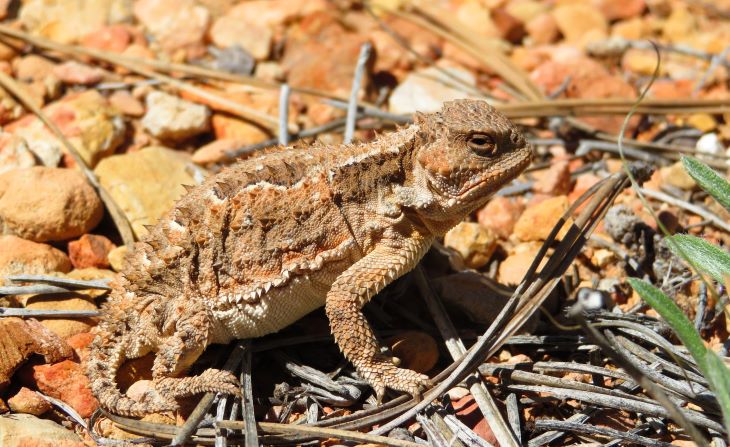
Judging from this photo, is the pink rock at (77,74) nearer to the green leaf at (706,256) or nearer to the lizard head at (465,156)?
the lizard head at (465,156)

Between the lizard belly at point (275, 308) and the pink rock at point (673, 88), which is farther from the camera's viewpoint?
the pink rock at point (673, 88)

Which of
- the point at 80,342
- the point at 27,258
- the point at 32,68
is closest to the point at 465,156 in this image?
the point at 80,342

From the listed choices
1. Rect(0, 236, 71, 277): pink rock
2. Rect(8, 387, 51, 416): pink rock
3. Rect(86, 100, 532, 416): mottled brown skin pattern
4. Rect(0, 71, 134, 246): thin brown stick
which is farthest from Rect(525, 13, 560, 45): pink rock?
Rect(8, 387, 51, 416): pink rock

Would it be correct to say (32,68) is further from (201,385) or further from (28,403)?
(201,385)

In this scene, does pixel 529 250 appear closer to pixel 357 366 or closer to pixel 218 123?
pixel 357 366

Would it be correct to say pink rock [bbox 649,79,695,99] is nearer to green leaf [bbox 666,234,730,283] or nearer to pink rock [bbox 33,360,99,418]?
green leaf [bbox 666,234,730,283]

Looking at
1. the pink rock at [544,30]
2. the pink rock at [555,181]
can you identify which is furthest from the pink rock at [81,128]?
the pink rock at [544,30]
